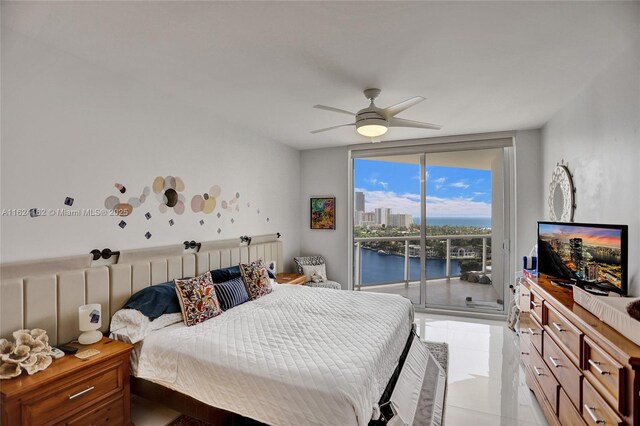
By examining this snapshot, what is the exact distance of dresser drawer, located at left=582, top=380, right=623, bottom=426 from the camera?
147 cm

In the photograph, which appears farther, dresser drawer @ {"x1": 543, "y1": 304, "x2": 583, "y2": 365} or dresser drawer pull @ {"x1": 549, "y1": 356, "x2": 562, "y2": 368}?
dresser drawer pull @ {"x1": 549, "y1": 356, "x2": 562, "y2": 368}

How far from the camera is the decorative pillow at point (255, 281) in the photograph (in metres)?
3.41

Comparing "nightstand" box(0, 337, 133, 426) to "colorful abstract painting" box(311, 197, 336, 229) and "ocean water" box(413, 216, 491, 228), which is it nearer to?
"colorful abstract painting" box(311, 197, 336, 229)

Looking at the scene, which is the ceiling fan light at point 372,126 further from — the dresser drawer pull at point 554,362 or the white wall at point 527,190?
the white wall at point 527,190

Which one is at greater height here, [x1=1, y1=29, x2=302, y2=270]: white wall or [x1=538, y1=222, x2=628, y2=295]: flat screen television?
[x1=1, y1=29, x2=302, y2=270]: white wall

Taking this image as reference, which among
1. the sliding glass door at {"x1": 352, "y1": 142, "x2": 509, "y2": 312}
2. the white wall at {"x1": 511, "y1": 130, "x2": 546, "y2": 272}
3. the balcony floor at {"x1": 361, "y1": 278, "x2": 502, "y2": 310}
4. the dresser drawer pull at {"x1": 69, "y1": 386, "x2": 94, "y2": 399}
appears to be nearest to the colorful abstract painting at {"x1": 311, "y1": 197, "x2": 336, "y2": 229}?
the sliding glass door at {"x1": 352, "y1": 142, "x2": 509, "y2": 312}

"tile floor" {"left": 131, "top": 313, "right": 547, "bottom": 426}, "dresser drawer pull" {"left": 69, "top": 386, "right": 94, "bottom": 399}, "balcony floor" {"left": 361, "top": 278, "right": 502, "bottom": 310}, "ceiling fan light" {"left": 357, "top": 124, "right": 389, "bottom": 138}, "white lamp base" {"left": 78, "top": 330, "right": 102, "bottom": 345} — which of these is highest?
"ceiling fan light" {"left": 357, "top": 124, "right": 389, "bottom": 138}

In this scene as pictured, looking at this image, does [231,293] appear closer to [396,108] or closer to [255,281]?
[255,281]

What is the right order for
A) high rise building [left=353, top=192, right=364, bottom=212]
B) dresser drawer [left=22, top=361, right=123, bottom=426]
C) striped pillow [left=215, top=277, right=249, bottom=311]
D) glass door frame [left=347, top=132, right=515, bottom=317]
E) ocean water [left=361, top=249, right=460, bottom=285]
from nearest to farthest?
dresser drawer [left=22, top=361, right=123, bottom=426]
striped pillow [left=215, top=277, right=249, bottom=311]
glass door frame [left=347, top=132, right=515, bottom=317]
ocean water [left=361, top=249, right=460, bottom=285]
high rise building [left=353, top=192, right=364, bottom=212]

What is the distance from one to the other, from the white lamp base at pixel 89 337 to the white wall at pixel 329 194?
3.58 metres

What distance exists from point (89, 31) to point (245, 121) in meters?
1.96

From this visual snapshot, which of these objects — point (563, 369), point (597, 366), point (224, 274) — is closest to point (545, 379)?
point (563, 369)

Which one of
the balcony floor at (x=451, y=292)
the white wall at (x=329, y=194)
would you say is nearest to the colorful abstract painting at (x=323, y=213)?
the white wall at (x=329, y=194)

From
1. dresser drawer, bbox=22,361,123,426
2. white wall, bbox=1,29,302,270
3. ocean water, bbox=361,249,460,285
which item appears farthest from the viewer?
ocean water, bbox=361,249,460,285
